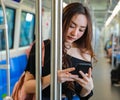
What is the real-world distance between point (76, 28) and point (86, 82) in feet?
0.97

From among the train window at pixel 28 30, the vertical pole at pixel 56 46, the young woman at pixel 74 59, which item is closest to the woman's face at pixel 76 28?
the young woman at pixel 74 59

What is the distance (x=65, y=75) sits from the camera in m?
1.17

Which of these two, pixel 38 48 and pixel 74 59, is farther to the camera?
pixel 74 59

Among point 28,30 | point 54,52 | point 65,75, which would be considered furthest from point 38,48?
point 28,30

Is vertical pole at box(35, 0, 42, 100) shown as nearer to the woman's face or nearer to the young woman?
the young woman

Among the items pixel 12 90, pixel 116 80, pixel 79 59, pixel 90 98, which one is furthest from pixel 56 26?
pixel 116 80

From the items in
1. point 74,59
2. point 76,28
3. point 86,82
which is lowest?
point 86,82

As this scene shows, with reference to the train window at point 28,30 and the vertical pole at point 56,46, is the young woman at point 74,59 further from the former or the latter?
the train window at point 28,30

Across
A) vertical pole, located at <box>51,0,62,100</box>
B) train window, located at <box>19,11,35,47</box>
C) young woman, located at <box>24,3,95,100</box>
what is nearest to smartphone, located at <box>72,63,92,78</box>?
young woman, located at <box>24,3,95,100</box>

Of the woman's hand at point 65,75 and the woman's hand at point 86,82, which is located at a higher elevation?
the woman's hand at point 65,75

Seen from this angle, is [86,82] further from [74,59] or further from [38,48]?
[38,48]

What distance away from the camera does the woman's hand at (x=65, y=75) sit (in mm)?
1151

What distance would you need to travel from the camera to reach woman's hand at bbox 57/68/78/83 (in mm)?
1151

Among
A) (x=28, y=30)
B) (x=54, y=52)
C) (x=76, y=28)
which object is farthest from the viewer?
(x=28, y=30)
